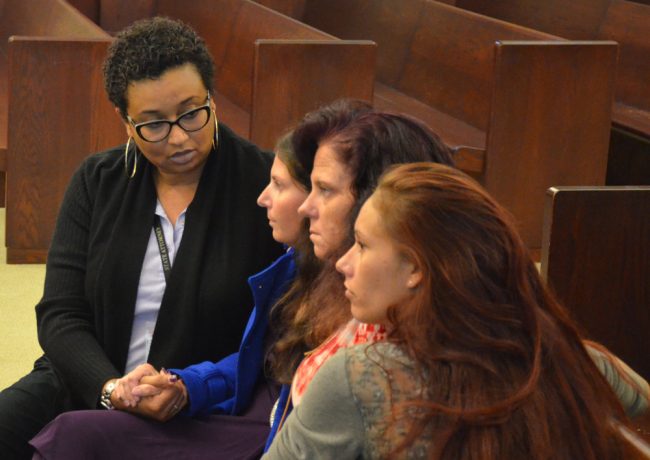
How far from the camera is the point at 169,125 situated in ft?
6.83

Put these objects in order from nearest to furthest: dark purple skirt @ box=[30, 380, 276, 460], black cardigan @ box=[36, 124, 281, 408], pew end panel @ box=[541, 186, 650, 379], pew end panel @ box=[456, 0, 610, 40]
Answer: dark purple skirt @ box=[30, 380, 276, 460] → black cardigan @ box=[36, 124, 281, 408] → pew end panel @ box=[541, 186, 650, 379] → pew end panel @ box=[456, 0, 610, 40]

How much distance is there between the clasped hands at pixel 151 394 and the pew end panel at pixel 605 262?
791 millimetres

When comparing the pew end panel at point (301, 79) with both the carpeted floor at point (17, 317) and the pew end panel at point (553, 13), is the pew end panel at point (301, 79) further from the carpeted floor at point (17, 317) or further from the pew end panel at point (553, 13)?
the pew end panel at point (553, 13)

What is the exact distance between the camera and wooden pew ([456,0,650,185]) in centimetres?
434

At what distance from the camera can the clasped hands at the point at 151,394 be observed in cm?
187

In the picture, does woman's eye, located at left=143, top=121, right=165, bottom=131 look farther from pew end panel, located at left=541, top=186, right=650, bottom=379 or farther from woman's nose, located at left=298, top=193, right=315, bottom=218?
pew end panel, located at left=541, top=186, right=650, bottom=379

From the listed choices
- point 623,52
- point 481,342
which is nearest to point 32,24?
point 623,52

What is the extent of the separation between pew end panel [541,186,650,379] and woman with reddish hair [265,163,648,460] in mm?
986

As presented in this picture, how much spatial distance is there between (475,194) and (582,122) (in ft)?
9.82

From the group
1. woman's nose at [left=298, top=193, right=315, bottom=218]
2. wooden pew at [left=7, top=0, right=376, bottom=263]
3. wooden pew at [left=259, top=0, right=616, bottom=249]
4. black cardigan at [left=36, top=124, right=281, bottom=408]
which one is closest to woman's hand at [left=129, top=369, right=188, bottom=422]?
black cardigan at [left=36, top=124, right=281, bottom=408]

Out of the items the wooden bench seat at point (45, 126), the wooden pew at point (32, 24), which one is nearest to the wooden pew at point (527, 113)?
the wooden bench seat at point (45, 126)

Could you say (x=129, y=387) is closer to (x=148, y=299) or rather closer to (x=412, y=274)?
(x=148, y=299)

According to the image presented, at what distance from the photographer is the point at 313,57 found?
13.2 feet

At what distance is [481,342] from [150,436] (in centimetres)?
81
